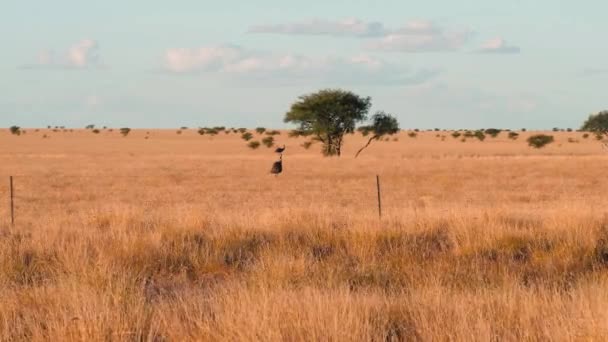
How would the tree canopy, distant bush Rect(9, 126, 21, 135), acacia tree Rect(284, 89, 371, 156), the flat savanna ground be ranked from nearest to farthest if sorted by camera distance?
the flat savanna ground, acacia tree Rect(284, 89, 371, 156), the tree canopy, distant bush Rect(9, 126, 21, 135)

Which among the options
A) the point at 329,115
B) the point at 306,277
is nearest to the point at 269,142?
the point at 329,115

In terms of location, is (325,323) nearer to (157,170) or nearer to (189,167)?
(157,170)

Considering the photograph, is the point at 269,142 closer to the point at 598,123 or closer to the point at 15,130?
the point at 598,123

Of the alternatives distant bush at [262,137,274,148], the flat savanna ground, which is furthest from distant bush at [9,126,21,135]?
the flat savanna ground

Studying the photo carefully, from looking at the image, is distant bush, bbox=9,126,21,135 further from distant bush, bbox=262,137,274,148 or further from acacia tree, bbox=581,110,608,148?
acacia tree, bbox=581,110,608,148

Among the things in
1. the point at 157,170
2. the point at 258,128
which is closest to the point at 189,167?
the point at 157,170

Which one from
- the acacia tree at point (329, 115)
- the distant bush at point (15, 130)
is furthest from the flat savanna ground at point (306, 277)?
the distant bush at point (15, 130)

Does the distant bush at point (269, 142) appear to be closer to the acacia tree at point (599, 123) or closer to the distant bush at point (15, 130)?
the acacia tree at point (599, 123)

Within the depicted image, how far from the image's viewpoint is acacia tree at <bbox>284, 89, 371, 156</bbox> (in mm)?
65312

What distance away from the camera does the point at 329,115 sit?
6544 cm

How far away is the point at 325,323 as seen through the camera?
20.7ft

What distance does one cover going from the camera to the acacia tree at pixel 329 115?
65312 mm

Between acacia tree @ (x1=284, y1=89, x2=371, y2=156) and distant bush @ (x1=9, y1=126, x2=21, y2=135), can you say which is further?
distant bush @ (x1=9, y1=126, x2=21, y2=135)

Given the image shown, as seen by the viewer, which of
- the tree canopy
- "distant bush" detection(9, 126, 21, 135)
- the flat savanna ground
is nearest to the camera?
the flat savanna ground
